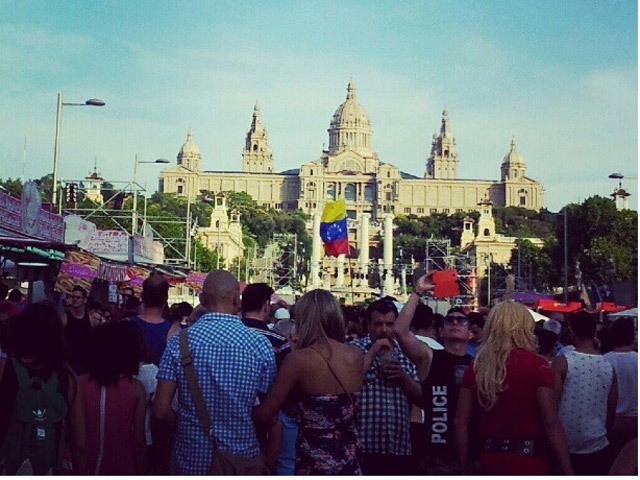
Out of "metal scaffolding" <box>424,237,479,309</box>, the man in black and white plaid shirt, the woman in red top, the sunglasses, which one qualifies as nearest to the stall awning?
"metal scaffolding" <box>424,237,479,309</box>

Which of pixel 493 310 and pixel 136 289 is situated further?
pixel 136 289

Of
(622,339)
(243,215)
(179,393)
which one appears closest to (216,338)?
(179,393)

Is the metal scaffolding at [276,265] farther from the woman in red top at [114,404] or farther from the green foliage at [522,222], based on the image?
the woman in red top at [114,404]

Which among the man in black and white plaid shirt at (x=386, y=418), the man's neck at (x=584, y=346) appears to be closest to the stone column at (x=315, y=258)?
the man's neck at (x=584, y=346)

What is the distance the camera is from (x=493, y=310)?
6.57m

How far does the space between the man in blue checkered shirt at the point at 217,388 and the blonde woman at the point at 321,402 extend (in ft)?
0.40

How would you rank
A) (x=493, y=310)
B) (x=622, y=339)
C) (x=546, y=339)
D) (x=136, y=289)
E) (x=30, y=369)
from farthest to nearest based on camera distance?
1. (x=136, y=289)
2. (x=546, y=339)
3. (x=622, y=339)
4. (x=493, y=310)
5. (x=30, y=369)

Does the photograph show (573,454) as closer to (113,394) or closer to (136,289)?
(113,394)

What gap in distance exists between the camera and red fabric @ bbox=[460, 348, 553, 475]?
618 cm

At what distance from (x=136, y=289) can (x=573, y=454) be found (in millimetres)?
19213

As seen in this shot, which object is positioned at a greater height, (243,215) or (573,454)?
(243,215)

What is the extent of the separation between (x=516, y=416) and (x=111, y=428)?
2025 mm

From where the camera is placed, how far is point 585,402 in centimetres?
765

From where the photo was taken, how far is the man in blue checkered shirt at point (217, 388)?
615cm
